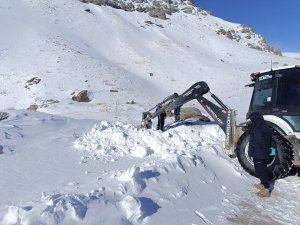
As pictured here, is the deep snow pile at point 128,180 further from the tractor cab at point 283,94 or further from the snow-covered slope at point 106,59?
the snow-covered slope at point 106,59

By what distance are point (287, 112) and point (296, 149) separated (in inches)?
31.4

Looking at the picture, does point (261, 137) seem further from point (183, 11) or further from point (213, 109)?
point (183, 11)

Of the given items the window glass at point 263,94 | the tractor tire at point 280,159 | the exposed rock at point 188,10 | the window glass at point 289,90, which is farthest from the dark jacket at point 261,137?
the exposed rock at point 188,10

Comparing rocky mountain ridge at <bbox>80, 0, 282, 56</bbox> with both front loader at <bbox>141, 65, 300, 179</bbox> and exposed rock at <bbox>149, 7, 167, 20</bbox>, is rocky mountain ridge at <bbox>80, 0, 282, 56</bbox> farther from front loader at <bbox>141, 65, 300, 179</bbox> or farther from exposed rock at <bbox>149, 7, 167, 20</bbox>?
front loader at <bbox>141, 65, 300, 179</bbox>

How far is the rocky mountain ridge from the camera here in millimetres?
39119

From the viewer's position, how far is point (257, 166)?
6.95 m

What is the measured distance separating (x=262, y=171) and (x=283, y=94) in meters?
1.77

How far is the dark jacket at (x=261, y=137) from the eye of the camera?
675 centimetres

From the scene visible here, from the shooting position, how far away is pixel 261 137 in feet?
22.2

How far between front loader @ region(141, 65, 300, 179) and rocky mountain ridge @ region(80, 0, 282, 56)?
3110cm

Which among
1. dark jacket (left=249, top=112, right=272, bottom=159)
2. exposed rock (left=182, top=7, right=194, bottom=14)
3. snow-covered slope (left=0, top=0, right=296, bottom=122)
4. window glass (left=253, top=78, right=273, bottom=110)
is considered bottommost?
dark jacket (left=249, top=112, right=272, bottom=159)

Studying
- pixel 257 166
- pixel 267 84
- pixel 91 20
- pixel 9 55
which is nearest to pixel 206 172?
pixel 257 166

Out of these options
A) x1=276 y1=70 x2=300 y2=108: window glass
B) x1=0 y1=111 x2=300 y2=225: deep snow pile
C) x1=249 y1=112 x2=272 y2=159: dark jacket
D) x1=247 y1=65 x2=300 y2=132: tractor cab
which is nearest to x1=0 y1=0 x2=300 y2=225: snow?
→ x1=0 y1=111 x2=300 y2=225: deep snow pile

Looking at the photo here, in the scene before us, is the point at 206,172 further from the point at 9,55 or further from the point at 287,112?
the point at 9,55
